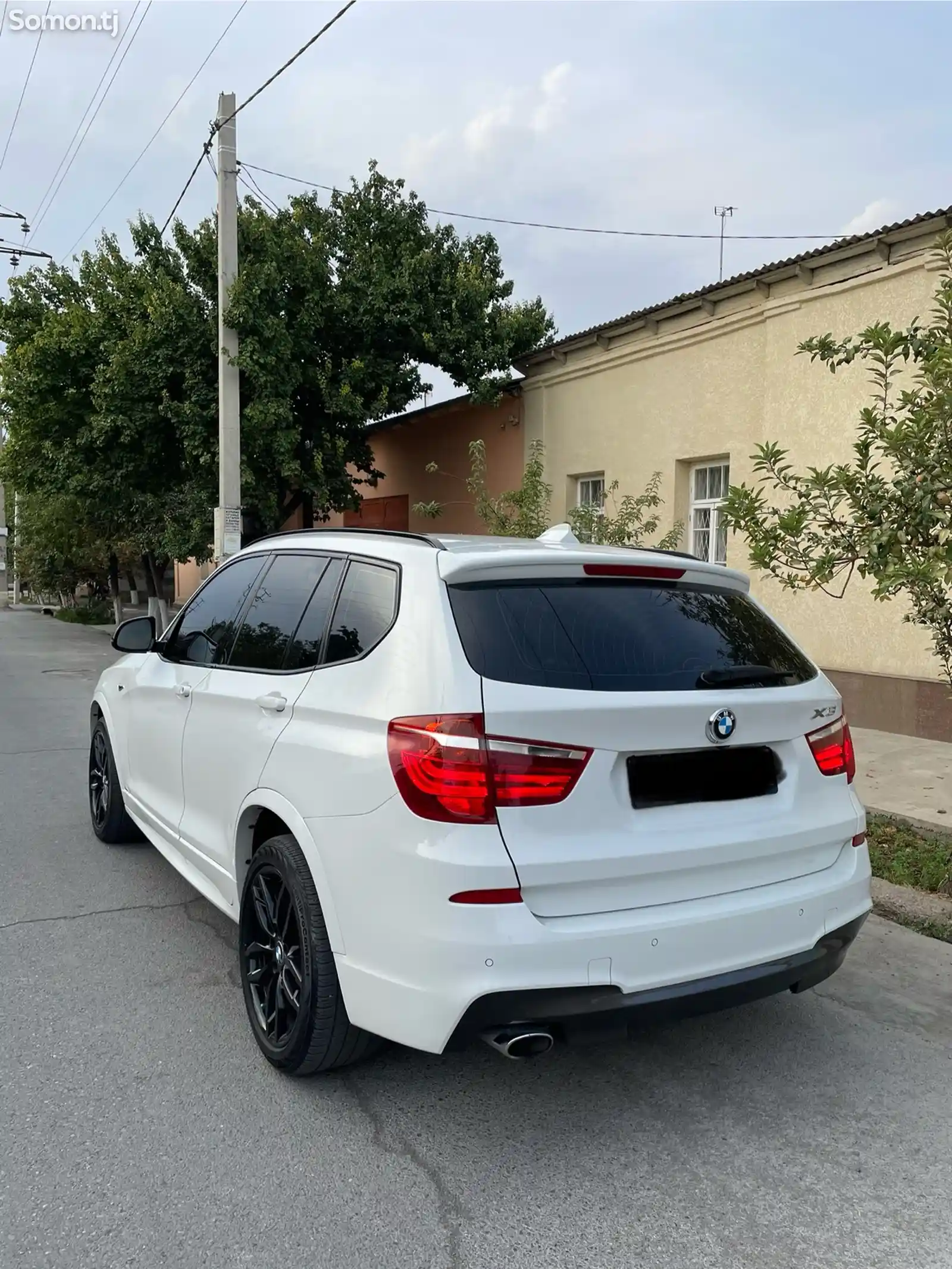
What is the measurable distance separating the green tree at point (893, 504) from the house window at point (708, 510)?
636cm

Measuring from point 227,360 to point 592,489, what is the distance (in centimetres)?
535

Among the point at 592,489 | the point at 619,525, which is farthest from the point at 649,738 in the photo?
the point at 592,489

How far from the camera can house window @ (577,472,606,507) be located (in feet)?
44.4

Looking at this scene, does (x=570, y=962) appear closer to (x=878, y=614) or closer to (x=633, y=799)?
(x=633, y=799)

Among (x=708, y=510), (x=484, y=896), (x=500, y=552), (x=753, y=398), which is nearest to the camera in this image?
(x=484, y=896)

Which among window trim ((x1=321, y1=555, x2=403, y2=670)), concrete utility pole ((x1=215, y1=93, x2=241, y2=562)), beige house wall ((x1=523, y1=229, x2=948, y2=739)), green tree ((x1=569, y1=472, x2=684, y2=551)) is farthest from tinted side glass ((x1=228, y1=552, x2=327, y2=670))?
concrete utility pole ((x1=215, y1=93, x2=241, y2=562))

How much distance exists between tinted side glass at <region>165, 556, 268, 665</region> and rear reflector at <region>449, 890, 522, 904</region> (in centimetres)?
191

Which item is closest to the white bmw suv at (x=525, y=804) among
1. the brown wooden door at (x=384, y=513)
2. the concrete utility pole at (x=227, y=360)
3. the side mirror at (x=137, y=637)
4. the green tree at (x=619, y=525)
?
the side mirror at (x=137, y=637)

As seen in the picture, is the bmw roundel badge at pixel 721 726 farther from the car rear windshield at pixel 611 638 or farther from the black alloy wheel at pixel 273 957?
the black alloy wheel at pixel 273 957

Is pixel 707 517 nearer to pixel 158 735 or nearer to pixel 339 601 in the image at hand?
pixel 158 735

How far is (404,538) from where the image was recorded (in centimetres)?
314

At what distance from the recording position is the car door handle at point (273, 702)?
3.22 meters

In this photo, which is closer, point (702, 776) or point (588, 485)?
point (702, 776)

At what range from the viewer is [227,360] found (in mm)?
12328
